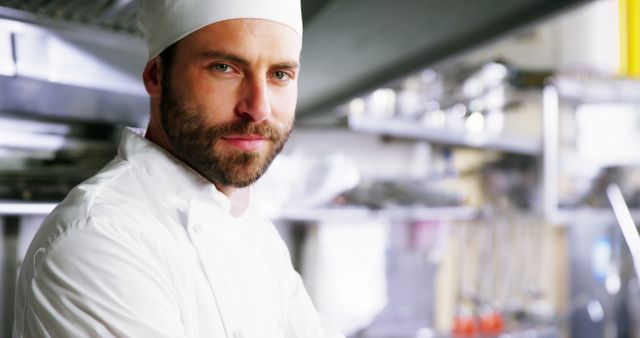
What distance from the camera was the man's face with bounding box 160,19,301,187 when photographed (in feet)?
2.80

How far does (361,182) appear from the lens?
2.17m

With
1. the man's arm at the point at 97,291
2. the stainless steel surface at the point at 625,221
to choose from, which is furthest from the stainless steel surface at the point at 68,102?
the stainless steel surface at the point at 625,221

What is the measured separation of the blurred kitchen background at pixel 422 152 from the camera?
120cm

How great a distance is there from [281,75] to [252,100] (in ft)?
0.23

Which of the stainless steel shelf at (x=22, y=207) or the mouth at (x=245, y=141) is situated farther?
the stainless steel shelf at (x=22, y=207)

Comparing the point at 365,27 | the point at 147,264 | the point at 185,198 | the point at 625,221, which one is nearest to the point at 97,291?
the point at 147,264

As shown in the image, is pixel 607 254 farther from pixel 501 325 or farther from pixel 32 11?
pixel 32 11

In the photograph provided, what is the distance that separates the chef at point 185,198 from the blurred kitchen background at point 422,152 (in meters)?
0.26

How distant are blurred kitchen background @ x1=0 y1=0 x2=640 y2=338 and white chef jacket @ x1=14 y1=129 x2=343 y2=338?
13.8 inches

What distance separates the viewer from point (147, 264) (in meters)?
0.73

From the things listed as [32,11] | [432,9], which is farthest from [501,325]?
[32,11]

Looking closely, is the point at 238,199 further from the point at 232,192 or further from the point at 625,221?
the point at 625,221

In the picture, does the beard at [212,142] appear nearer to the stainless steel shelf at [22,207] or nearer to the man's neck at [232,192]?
the man's neck at [232,192]

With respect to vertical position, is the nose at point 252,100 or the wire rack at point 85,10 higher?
the wire rack at point 85,10
